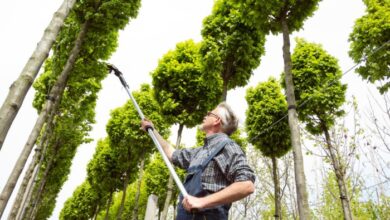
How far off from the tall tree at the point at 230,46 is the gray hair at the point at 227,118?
8117 millimetres

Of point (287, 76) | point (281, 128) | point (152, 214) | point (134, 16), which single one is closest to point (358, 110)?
point (281, 128)

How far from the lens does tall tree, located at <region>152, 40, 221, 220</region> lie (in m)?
13.6

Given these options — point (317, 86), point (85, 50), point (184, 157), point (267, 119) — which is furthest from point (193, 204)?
point (267, 119)

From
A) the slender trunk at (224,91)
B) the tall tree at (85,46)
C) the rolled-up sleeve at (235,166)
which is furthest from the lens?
the slender trunk at (224,91)

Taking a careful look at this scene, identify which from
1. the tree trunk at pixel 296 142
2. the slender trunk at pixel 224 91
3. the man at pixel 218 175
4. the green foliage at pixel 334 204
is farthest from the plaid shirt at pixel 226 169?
the green foliage at pixel 334 204

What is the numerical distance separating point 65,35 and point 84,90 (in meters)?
3.96

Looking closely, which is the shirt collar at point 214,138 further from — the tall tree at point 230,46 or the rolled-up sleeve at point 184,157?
the tall tree at point 230,46

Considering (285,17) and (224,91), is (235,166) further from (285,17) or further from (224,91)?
(224,91)

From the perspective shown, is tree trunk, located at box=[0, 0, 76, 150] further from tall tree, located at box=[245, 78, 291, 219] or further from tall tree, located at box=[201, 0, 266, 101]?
tall tree, located at box=[245, 78, 291, 219]

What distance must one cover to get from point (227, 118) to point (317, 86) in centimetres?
1133

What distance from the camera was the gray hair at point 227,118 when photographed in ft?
9.36

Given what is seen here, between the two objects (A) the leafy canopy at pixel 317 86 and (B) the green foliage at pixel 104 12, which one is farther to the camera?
(A) the leafy canopy at pixel 317 86

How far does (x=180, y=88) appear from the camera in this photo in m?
13.6

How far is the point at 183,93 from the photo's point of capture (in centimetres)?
1364
